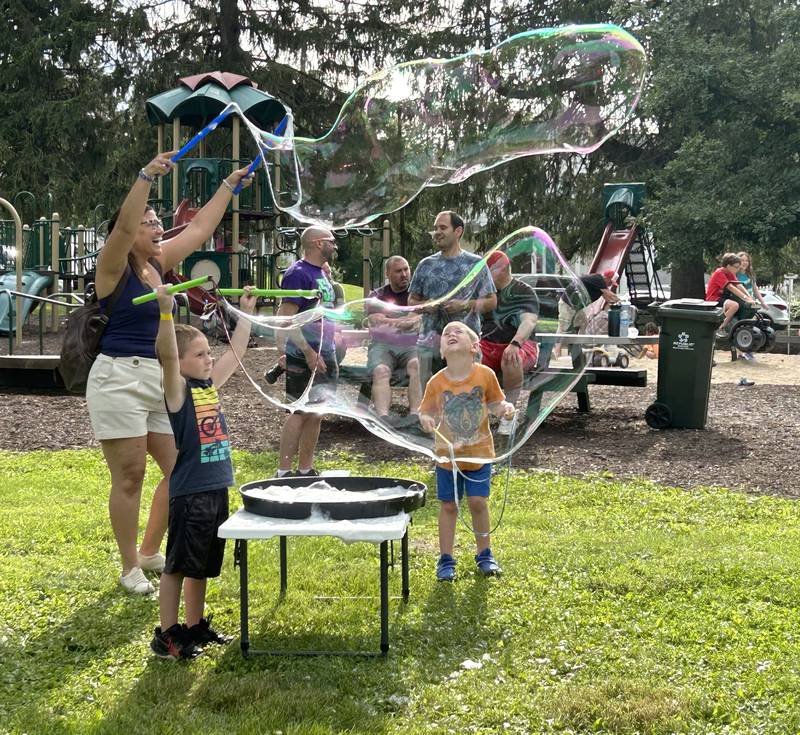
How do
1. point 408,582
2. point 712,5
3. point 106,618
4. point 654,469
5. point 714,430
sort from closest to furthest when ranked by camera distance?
point 106,618 → point 408,582 → point 654,469 → point 714,430 → point 712,5

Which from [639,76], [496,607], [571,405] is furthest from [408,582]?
[571,405]

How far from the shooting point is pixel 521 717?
10.5 feet

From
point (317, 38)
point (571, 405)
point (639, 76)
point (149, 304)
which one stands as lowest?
point (571, 405)


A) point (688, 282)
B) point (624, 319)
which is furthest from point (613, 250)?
point (624, 319)

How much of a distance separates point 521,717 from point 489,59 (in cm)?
337

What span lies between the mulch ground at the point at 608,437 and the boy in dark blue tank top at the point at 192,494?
8.67ft

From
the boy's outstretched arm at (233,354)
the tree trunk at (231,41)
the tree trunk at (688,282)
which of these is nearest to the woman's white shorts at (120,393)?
the boy's outstretched arm at (233,354)

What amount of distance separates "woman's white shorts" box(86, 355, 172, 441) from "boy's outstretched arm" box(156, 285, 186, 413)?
46 cm

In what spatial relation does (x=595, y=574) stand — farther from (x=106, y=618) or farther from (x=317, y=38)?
(x=317, y=38)

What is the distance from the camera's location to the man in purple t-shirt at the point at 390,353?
4727 millimetres

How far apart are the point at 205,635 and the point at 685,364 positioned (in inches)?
221

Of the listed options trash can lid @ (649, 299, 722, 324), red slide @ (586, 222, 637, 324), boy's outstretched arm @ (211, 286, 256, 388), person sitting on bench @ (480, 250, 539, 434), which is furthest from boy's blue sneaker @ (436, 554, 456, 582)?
red slide @ (586, 222, 637, 324)

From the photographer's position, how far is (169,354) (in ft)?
11.6

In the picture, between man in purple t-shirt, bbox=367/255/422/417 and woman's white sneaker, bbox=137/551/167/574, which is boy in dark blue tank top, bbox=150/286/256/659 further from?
man in purple t-shirt, bbox=367/255/422/417
